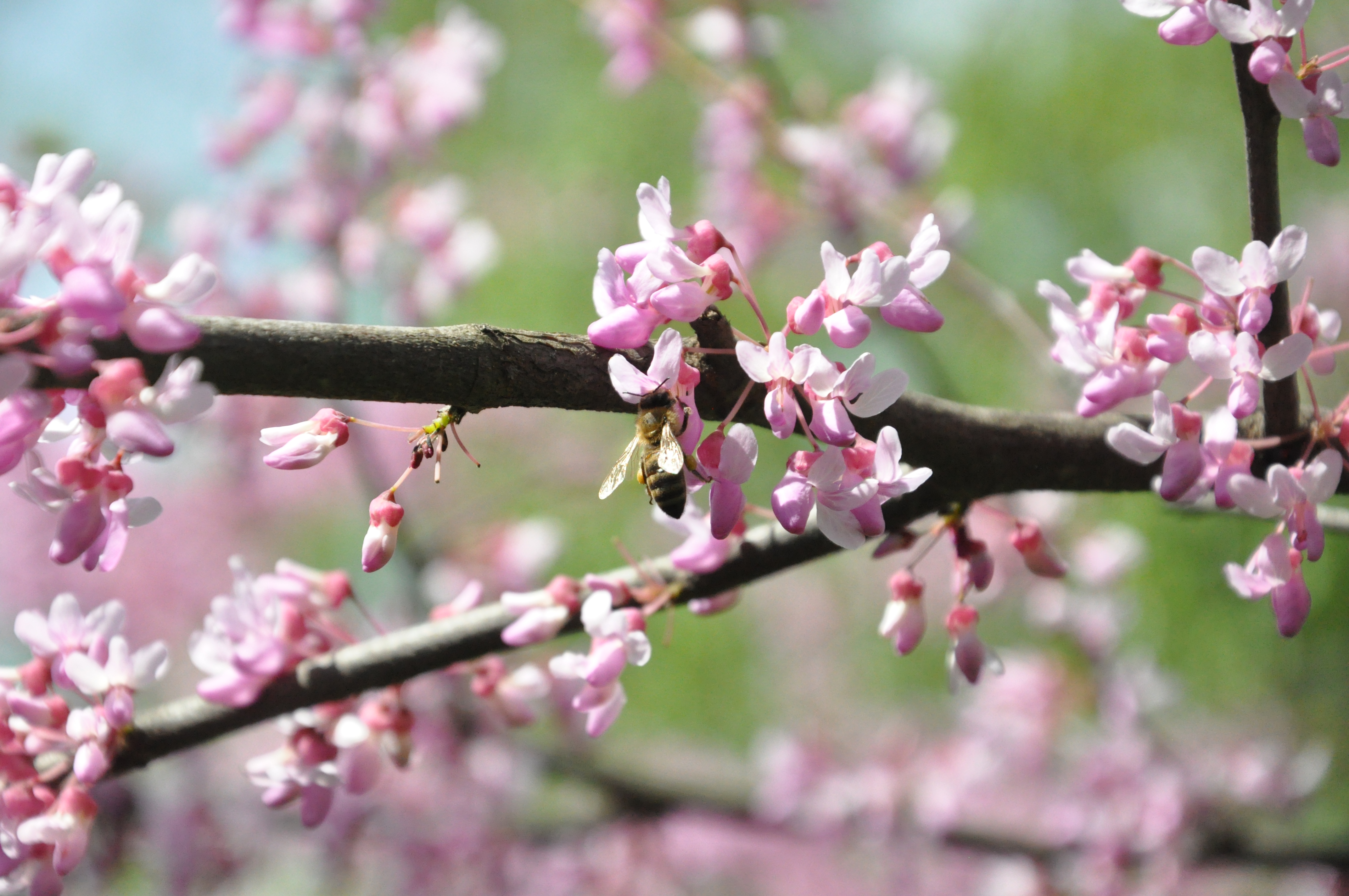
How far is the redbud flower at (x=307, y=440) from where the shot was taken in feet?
3.00

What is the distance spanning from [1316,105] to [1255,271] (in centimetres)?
19

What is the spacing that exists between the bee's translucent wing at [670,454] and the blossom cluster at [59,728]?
70cm

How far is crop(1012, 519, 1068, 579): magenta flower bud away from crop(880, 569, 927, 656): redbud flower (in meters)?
0.14

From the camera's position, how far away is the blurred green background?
373 cm

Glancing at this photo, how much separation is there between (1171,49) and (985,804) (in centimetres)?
423

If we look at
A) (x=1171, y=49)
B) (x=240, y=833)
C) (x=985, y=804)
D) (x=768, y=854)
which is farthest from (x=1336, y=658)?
(x=240, y=833)

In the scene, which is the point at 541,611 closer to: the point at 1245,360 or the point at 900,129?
the point at 1245,360

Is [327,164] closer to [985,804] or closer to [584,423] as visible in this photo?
[584,423]

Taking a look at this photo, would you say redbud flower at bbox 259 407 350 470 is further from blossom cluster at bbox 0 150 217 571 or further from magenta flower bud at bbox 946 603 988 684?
magenta flower bud at bbox 946 603 988 684

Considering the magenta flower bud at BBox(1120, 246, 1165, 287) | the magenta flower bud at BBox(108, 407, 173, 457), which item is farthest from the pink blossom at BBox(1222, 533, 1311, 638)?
the magenta flower bud at BBox(108, 407, 173, 457)

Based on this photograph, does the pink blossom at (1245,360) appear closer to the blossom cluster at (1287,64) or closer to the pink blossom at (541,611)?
the blossom cluster at (1287,64)

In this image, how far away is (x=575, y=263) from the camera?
634 cm

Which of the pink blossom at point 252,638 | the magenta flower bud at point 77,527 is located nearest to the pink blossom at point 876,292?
the magenta flower bud at point 77,527

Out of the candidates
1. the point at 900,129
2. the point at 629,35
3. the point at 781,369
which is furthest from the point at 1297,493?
the point at 629,35
